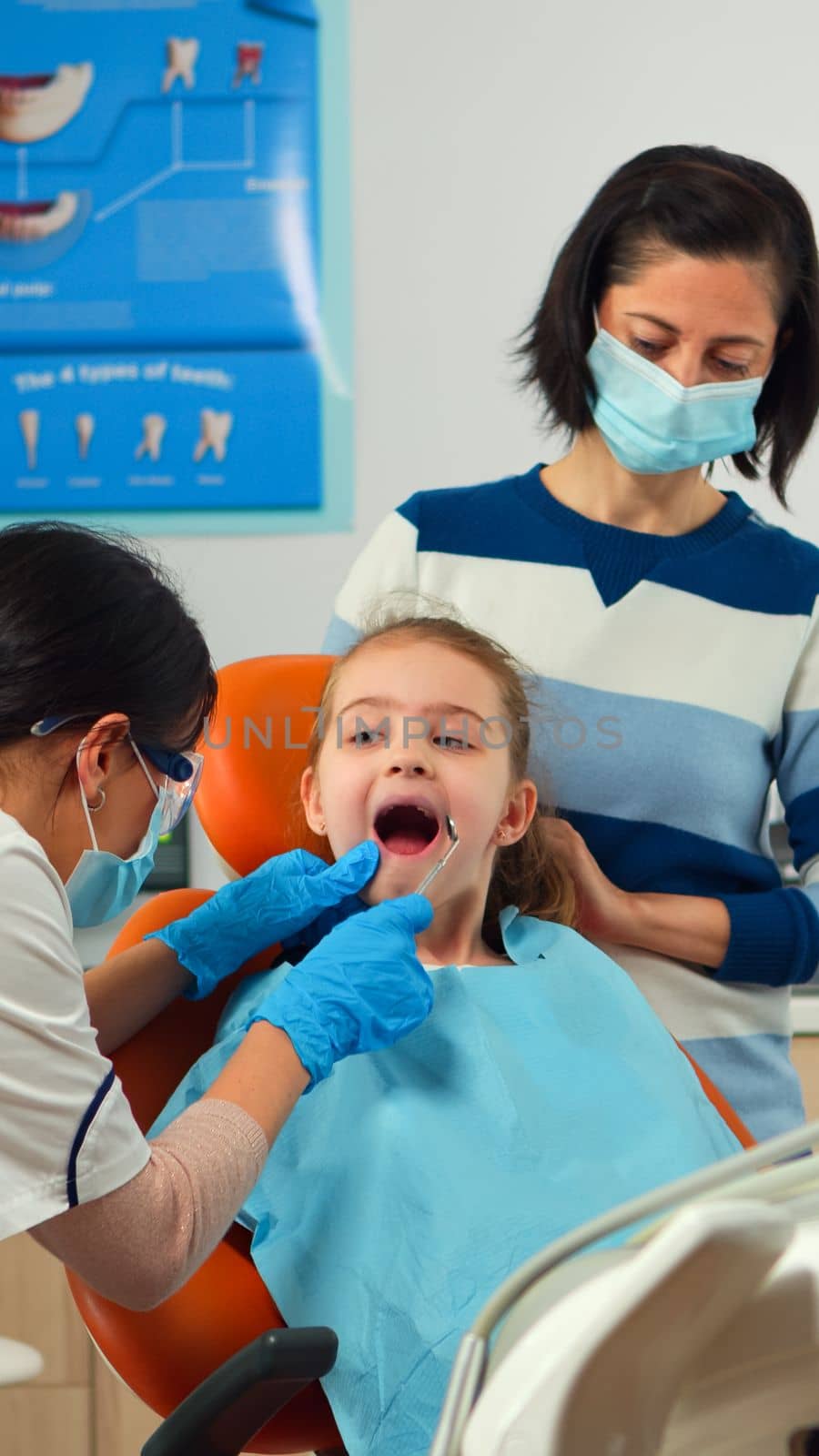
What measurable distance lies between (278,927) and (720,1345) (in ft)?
2.91

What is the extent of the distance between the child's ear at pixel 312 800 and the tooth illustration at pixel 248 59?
1568 millimetres

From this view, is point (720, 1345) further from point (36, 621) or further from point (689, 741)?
point (689, 741)

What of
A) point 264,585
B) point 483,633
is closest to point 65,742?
point 483,633

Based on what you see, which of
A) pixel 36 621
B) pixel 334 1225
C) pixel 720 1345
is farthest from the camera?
pixel 334 1225

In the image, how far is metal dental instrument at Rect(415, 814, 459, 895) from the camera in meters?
1.38

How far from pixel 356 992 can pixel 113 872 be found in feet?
0.71

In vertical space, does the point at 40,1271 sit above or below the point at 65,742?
below

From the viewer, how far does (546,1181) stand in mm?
1198

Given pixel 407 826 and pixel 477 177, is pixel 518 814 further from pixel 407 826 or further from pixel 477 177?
pixel 477 177

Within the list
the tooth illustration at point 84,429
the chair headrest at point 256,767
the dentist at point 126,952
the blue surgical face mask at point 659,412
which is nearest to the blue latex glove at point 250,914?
the dentist at point 126,952

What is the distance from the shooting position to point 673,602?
1.56 m

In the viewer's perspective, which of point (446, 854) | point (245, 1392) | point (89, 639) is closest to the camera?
point (245, 1392)

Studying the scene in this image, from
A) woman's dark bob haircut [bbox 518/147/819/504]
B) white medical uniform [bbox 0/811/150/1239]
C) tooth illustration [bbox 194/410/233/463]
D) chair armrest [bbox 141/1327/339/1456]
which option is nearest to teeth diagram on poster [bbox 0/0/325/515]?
tooth illustration [bbox 194/410/233/463]

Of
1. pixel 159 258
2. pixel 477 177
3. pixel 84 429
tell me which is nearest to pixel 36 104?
pixel 159 258
